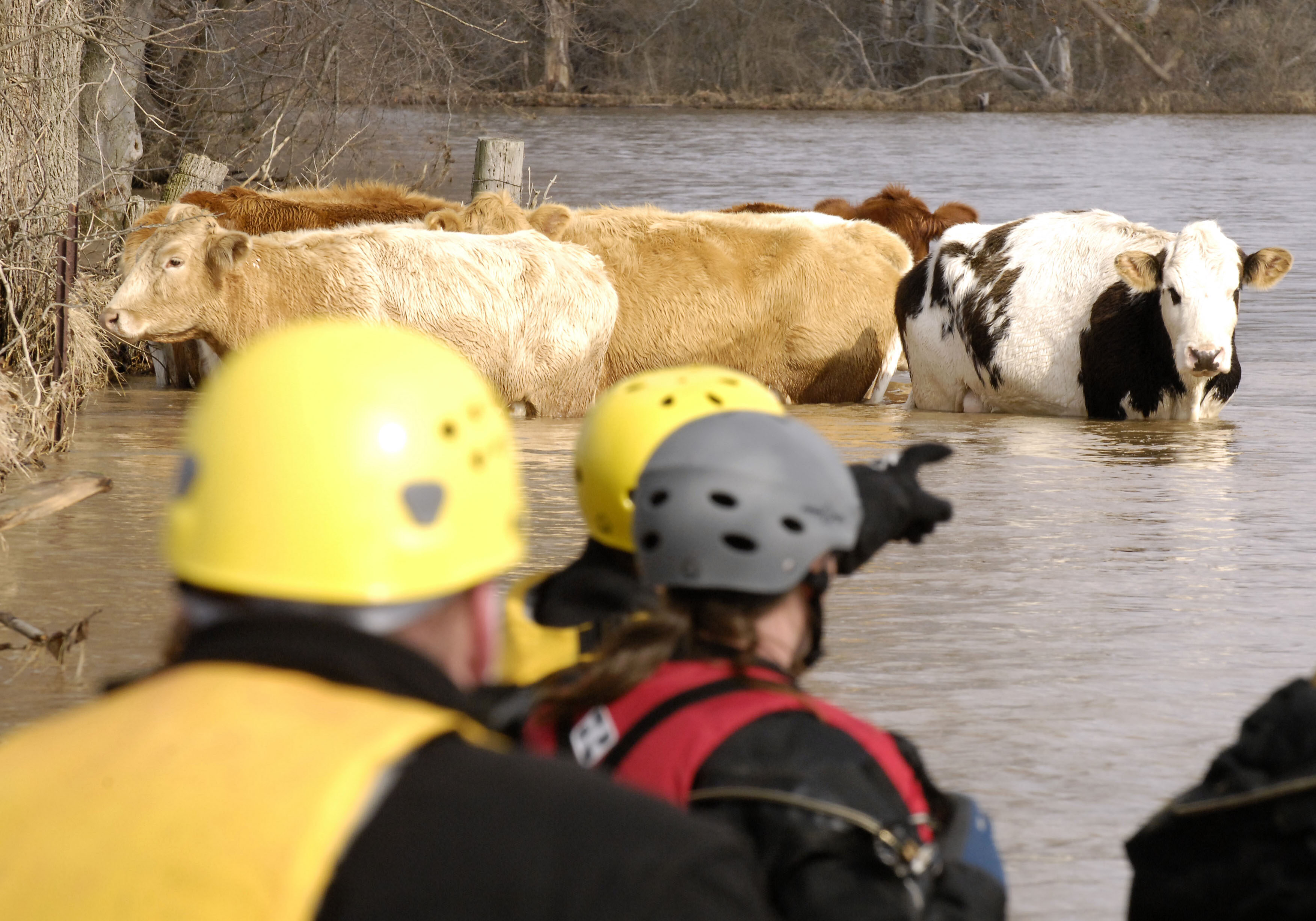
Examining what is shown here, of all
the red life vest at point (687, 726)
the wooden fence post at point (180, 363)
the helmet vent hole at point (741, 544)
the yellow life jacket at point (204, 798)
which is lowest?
the wooden fence post at point (180, 363)

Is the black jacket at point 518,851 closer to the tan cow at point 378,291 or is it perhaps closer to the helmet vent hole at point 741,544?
the helmet vent hole at point 741,544

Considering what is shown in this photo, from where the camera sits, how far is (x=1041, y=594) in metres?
6.28

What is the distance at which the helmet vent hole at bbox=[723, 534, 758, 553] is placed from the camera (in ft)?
7.37

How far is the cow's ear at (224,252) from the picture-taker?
1057cm

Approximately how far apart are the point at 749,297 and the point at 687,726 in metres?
11.0

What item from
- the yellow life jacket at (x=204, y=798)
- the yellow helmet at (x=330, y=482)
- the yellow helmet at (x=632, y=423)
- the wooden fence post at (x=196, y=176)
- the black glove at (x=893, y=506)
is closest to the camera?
the yellow life jacket at (x=204, y=798)

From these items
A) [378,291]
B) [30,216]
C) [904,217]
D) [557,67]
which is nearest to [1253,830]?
[30,216]

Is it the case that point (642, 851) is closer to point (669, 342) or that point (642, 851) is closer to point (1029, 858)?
point (1029, 858)

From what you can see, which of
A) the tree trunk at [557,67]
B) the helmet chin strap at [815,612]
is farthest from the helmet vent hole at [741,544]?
the tree trunk at [557,67]

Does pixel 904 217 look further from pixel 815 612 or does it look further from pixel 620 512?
pixel 815 612

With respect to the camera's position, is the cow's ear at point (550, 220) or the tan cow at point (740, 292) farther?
the tan cow at point (740, 292)

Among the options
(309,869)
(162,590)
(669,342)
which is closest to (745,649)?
(309,869)

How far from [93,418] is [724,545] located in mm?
9250

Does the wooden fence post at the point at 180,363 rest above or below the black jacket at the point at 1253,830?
below
